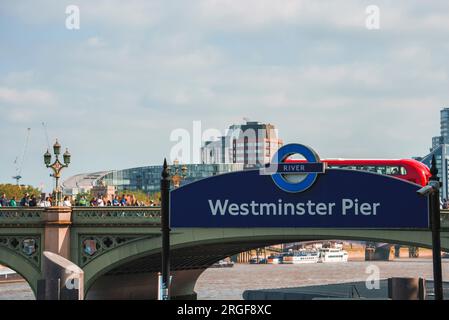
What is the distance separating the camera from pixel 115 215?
55.9 metres

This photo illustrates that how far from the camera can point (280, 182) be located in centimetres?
4675

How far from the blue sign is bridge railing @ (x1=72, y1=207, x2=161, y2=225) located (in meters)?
5.87

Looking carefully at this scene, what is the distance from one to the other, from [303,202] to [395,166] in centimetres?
1583

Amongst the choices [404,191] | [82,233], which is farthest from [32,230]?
[404,191]

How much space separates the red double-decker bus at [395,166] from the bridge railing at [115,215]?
9982mm

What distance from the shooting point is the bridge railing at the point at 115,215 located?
54.6m

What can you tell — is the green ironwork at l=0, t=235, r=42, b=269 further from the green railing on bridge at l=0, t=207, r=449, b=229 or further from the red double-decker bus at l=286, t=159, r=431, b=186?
the red double-decker bus at l=286, t=159, r=431, b=186

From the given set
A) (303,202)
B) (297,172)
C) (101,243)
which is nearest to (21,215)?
(101,243)

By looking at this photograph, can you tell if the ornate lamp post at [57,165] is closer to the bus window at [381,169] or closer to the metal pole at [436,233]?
the bus window at [381,169]

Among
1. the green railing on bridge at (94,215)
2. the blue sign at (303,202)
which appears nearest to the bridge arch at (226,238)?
the blue sign at (303,202)

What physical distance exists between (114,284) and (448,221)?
24.9m

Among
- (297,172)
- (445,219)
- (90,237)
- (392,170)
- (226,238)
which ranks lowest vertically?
(226,238)

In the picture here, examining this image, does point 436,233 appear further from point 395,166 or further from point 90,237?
point 395,166
